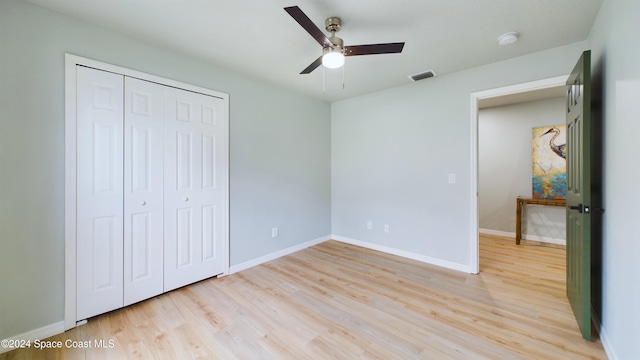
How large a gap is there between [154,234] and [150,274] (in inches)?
14.9

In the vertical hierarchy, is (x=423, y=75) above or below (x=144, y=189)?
above

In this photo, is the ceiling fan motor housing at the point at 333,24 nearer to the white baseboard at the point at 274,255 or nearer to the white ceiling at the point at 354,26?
the white ceiling at the point at 354,26

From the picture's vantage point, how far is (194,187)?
8.61ft

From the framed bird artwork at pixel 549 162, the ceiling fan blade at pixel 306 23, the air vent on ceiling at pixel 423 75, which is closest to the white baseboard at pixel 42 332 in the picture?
the ceiling fan blade at pixel 306 23

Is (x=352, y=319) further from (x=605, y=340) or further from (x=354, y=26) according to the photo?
(x=354, y=26)

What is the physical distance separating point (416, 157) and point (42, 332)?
3.98 metres

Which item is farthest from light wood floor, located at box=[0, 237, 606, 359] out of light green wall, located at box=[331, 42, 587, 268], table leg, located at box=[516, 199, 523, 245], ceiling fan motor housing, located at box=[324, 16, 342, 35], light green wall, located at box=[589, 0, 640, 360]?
ceiling fan motor housing, located at box=[324, 16, 342, 35]

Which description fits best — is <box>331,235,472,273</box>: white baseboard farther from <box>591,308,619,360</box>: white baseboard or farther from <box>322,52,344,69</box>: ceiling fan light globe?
<box>322,52,344,69</box>: ceiling fan light globe

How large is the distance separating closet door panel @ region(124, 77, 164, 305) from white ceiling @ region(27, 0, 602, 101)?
1.84ft

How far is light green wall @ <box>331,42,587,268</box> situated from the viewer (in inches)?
111

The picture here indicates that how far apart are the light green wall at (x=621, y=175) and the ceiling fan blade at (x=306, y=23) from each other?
5.46ft

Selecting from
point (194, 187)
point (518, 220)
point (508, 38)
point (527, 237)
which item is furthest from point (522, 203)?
point (194, 187)

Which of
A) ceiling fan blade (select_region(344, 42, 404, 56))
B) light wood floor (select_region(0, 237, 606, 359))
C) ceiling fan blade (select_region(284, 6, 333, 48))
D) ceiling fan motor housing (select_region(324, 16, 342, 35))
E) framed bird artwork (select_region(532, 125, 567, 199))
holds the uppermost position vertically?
ceiling fan motor housing (select_region(324, 16, 342, 35))

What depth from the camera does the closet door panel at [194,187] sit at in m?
2.45
